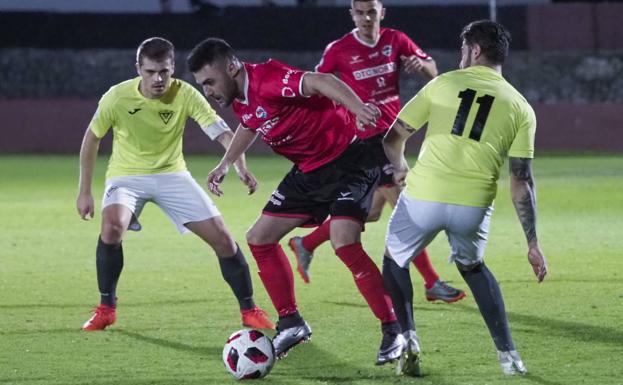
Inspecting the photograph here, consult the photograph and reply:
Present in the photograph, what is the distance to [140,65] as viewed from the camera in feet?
26.2

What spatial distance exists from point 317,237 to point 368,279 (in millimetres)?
2716

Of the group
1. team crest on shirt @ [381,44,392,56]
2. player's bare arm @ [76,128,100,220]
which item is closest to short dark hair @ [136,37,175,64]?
player's bare arm @ [76,128,100,220]

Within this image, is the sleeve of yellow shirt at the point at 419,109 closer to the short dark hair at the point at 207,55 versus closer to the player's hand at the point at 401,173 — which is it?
the player's hand at the point at 401,173

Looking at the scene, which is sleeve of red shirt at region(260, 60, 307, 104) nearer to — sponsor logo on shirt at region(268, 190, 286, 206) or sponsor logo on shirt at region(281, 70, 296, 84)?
sponsor logo on shirt at region(281, 70, 296, 84)

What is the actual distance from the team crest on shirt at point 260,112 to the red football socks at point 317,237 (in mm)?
2667

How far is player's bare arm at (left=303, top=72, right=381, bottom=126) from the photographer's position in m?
6.29

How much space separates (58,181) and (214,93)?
14853 millimetres

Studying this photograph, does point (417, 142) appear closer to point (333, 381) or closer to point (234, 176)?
point (234, 176)

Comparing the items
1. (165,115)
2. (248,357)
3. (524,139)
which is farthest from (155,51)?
(524,139)

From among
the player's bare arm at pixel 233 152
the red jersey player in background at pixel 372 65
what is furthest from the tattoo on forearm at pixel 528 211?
the red jersey player in background at pixel 372 65

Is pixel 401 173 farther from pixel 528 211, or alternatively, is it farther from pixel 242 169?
pixel 242 169

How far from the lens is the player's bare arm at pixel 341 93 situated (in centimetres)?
629

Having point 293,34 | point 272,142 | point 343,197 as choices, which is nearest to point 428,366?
point 343,197

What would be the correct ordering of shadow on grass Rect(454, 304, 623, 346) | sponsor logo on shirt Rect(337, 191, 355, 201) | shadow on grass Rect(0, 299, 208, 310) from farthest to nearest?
1. shadow on grass Rect(0, 299, 208, 310)
2. shadow on grass Rect(454, 304, 623, 346)
3. sponsor logo on shirt Rect(337, 191, 355, 201)
